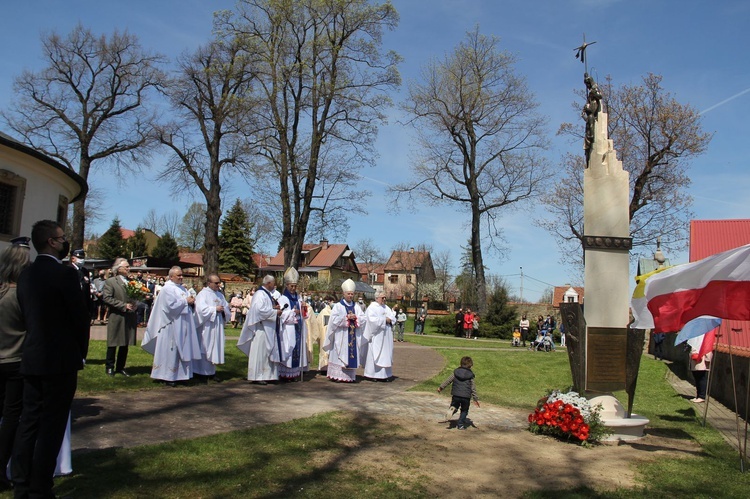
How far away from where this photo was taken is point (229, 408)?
8820mm

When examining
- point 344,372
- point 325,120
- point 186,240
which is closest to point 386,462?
point 344,372

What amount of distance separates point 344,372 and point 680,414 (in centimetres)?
665

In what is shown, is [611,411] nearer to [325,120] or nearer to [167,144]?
[325,120]

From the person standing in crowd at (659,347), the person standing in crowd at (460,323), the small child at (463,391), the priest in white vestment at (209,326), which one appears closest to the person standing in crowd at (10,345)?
the small child at (463,391)

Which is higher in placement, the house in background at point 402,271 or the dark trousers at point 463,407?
the house in background at point 402,271

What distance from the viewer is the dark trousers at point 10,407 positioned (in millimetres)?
4809

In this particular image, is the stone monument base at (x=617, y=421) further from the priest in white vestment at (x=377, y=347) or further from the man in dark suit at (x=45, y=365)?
the man in dark suit at (x=45, y=365)

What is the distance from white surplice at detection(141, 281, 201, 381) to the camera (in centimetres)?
1051

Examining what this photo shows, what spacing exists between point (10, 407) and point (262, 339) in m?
7.05

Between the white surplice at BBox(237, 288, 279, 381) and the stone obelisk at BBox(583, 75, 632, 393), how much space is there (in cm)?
583

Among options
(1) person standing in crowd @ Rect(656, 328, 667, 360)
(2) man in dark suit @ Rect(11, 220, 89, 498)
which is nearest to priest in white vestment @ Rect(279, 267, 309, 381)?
(2) man in dark suit @ Rect(11, 220, 89, 498)

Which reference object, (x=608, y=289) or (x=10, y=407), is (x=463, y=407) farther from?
(x=10, y=407)

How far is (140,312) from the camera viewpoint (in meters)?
22.6

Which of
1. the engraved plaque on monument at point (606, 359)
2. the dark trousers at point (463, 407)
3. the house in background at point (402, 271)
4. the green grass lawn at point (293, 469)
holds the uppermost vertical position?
the house in background at point (402, 271)
